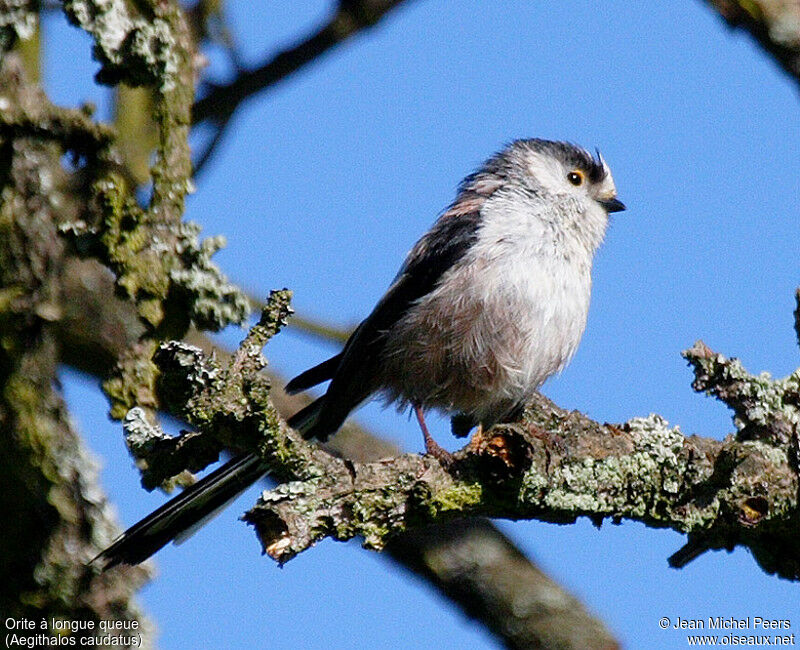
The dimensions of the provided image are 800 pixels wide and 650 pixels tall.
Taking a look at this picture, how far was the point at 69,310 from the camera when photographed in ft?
13.4

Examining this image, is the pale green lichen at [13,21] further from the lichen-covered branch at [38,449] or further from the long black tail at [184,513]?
the long black tail at [184,513]

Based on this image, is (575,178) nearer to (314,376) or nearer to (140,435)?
(314,376)

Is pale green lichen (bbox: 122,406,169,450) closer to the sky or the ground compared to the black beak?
closer to the ground

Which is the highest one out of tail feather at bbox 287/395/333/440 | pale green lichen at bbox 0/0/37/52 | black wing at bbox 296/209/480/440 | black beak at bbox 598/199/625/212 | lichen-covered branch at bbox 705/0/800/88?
lichen-covered branch at bbox 705/0/800/88

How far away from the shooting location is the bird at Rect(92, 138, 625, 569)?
4422mm

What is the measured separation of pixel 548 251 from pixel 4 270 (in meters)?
2.42

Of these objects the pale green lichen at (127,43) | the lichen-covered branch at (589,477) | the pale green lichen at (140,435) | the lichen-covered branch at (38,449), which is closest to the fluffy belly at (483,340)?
the lichen-covered branch at (589,477)

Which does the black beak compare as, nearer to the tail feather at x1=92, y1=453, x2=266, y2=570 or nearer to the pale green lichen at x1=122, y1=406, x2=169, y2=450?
the tail feather at x1=92, y1=453, x2=266, y2=570

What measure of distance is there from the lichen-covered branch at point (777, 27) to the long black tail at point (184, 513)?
2.41m

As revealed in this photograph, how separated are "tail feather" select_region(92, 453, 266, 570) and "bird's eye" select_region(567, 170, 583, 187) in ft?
8.04

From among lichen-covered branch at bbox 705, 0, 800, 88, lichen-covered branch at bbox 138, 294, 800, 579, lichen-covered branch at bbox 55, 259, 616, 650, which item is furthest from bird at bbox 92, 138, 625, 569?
lichen-covered branch at bbox 705, 0, 800, 88

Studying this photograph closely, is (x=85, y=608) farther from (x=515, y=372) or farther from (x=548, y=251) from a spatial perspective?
(x=548, y=251)

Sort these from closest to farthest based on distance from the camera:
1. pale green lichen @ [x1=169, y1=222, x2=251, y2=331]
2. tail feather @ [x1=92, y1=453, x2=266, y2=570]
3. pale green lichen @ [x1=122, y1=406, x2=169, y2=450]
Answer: pale green lichen @ [x1=122, y1=406, x2=169, y2=450] → tail feather @ [x1=92, y1=453, x2=266, y2=570] → pale green lichen @ [x1=169, y1=222, x2=251, y2=331]

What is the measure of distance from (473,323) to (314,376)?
77 centimetres
